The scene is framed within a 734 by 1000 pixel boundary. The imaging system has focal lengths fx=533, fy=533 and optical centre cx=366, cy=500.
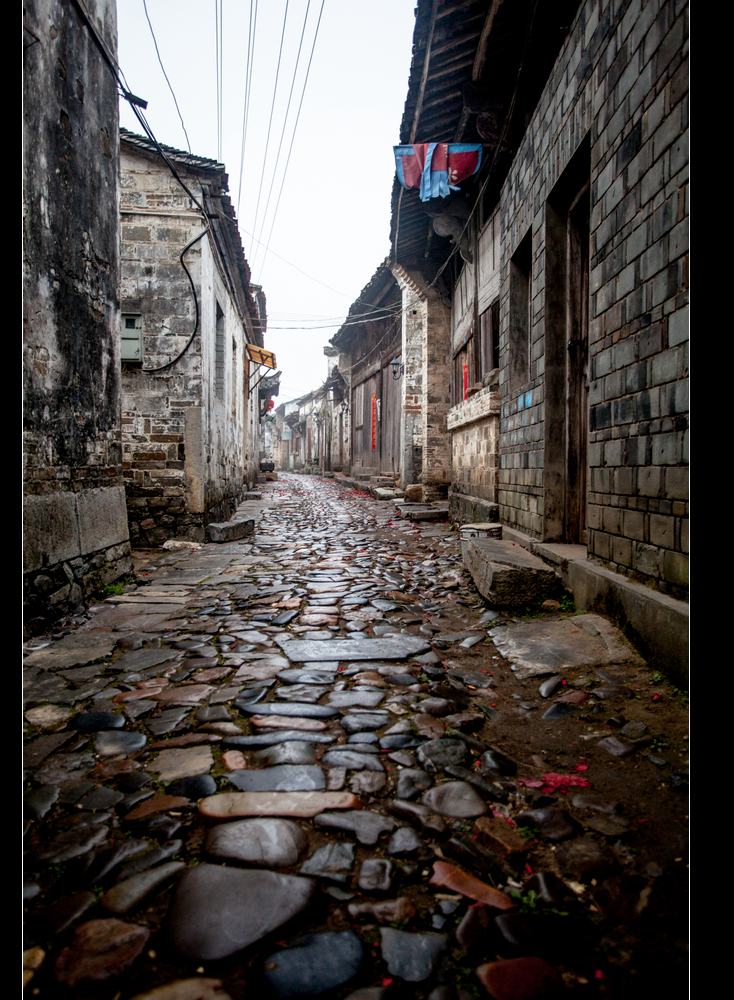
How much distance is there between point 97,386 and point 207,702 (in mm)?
2995

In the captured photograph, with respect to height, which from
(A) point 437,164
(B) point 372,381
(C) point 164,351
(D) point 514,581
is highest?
(A) point 437,164

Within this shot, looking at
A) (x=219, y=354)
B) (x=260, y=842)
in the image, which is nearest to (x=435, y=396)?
(x=219, y=354)

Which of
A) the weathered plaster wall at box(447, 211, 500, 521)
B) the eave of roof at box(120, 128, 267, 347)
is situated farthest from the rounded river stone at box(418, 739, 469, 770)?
the eave of roof at box(120, 128, 267, 347)

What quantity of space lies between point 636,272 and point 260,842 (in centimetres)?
304

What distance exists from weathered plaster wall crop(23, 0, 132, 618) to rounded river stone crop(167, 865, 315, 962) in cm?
251

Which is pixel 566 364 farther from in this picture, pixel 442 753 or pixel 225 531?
pixel 225 531

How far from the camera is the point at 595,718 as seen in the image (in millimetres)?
2135

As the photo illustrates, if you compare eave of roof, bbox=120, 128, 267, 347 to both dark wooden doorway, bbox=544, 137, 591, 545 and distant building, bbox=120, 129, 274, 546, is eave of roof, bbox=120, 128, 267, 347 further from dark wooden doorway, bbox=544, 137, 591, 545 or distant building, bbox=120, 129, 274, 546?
dark wooden doorway, bbox=544, 137, 591, 545

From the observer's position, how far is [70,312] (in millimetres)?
3754

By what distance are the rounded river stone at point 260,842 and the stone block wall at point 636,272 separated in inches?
73.9

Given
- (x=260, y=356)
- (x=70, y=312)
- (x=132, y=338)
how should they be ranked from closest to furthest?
A: (x=70, y=312), (x=132, y=338), (x=260, y=356)

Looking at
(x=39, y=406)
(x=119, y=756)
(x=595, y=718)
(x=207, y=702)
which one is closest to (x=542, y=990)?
(x=595, y=718)
